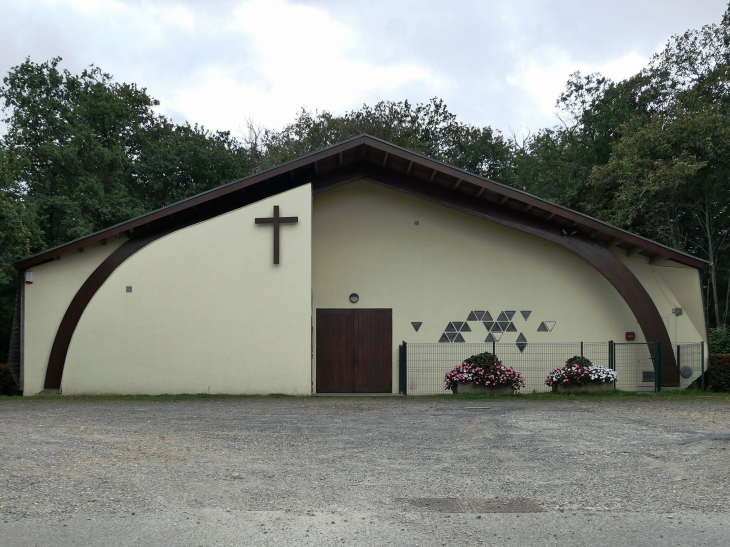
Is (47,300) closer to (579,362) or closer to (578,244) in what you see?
(579,362)

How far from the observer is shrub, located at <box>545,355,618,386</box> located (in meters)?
14.8

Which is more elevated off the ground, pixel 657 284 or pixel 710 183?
pixel 710 183

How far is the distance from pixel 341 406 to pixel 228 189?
5.82 m

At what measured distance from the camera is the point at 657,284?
655 inches

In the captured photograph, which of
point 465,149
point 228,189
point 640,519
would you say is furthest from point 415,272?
point 465,149

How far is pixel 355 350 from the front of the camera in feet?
55.6

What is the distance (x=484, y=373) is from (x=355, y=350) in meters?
3.55

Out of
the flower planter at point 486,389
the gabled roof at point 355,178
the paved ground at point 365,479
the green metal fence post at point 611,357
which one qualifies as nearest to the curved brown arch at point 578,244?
the gabled roof at point 355,178

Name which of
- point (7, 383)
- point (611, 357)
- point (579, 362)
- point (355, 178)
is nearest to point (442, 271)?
point (355, 178)

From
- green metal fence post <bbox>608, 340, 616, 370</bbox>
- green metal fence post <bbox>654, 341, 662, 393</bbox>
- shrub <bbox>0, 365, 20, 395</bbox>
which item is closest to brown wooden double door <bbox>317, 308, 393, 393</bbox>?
green metal fence post <bbox>608, 340, 616, 370</bbox>

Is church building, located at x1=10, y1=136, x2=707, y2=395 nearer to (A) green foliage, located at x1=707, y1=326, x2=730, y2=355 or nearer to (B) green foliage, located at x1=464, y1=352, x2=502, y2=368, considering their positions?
(B) green foliage, located at x1=464, y1=352, x2=502, y2=368

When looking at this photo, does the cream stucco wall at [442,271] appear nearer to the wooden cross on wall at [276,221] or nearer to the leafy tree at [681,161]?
the wooden cross on wall at [276,221]

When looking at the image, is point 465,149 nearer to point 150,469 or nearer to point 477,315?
point 477,315

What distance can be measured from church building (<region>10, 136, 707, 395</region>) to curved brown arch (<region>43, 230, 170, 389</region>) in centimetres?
3
